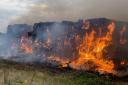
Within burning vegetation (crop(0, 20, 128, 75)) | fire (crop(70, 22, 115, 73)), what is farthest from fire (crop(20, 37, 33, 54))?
fire (crop(70, 22, 115, 73))

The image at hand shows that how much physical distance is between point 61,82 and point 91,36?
4587 cm

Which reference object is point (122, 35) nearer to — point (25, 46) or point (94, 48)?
point (94, 48)

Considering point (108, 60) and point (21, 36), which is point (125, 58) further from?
point (21, 36)

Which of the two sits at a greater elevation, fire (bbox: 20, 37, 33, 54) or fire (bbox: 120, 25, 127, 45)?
fire (bbox: 120, 25, 127, 45)

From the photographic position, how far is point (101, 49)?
62.7 m

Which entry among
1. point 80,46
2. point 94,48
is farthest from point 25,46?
point 94,48

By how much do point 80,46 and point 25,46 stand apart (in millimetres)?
23118

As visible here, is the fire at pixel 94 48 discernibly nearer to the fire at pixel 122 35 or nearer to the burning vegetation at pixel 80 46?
the burning vegetation at pixel 80 46

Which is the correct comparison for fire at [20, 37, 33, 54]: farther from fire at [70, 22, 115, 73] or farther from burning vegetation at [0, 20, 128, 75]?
fire at [70, 22, 115, 73]

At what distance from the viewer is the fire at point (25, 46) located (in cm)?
8344

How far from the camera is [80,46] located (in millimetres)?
69875

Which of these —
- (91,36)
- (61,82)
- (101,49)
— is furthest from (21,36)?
(61,82)

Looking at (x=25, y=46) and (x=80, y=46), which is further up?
(x=80, y=46)

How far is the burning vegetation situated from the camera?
180ft
